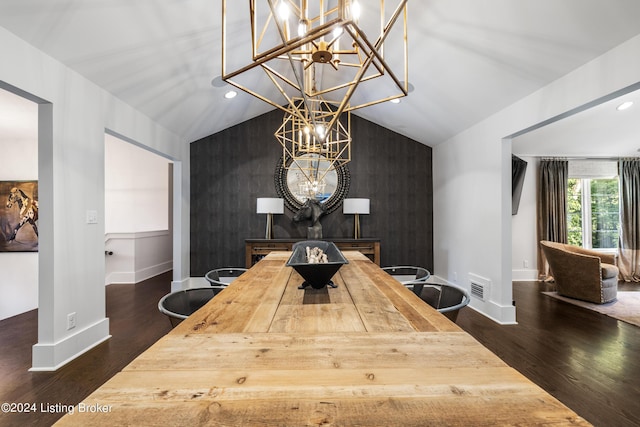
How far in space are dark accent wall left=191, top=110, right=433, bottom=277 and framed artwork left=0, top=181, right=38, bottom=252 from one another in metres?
2.57

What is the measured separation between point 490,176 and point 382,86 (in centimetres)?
171

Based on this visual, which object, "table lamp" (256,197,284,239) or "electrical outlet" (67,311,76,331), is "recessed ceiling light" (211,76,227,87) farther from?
"electrical outlet" (67,311,76,331)

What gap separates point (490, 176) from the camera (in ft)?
11.7

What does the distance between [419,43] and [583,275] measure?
3.74 metres

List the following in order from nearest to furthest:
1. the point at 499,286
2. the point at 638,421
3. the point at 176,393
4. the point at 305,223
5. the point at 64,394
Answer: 1. the point at 176,393
2. the point at 638,421
3. the point at 64,394
4. the point at 499,286
5. the point at 305,223

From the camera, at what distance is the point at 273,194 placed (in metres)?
5.05

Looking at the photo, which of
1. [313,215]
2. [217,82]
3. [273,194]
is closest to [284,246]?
[313,215]

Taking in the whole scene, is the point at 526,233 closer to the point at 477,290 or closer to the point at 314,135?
the point at 477,290

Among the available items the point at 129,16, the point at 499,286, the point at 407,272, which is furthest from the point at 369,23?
the point at 499,286

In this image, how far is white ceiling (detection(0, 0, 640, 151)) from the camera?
1.95m

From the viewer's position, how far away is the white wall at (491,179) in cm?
217

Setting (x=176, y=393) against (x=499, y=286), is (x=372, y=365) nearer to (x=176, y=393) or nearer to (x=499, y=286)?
(x=176, y=393)

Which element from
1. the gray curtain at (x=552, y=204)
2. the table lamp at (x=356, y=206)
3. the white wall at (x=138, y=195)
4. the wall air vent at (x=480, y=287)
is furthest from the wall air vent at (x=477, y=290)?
the white wall at (x=138, y=195)

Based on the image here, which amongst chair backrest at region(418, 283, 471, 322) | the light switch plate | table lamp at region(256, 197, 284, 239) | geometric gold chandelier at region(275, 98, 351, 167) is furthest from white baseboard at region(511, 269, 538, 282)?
the light switch plate
